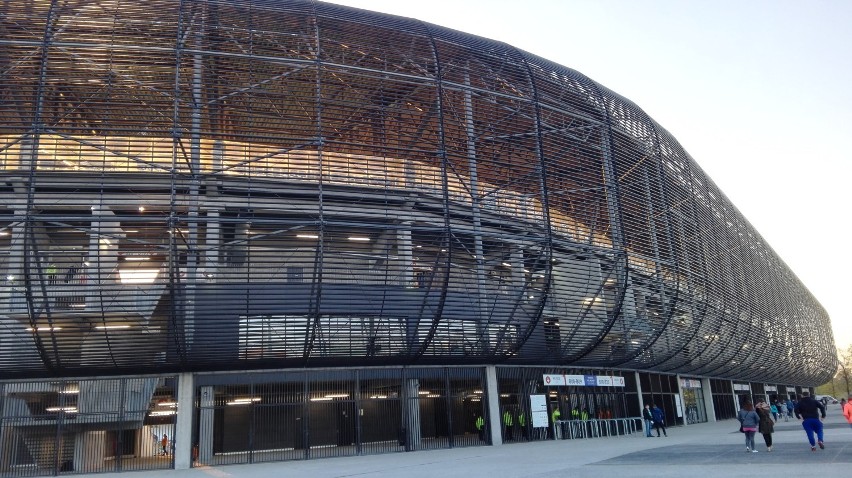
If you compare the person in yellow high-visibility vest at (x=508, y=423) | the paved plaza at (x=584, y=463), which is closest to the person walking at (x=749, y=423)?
the paved plaza at (x=584, y=463)

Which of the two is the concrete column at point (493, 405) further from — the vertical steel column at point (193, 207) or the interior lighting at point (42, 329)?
the interior lighting at point (42, 329)

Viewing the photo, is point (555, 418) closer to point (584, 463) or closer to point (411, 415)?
point (411, 415)

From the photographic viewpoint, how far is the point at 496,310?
21.3m

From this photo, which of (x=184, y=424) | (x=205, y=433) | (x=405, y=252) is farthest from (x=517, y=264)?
(x=184, y=424)

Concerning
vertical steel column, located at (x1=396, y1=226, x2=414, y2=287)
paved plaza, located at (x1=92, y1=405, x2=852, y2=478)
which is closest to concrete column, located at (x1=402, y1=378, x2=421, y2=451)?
paved plaza, located at (x1=92, y1=405, x2=852, y2=478)

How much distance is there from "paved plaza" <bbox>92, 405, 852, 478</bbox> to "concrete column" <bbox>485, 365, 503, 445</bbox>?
1.52 meters

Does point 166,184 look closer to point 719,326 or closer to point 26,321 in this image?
point 26,321

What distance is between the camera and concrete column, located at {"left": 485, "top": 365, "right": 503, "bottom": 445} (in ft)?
72.9

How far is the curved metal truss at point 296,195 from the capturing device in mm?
17438

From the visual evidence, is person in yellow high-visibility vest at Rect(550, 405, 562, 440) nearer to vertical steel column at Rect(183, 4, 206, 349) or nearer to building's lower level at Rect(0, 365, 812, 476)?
building's lower level at Rect(0, 365, 812, 476)

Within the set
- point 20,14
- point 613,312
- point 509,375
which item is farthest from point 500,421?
point 20,14

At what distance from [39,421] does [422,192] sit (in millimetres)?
12376

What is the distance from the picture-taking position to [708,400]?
41.3 metres

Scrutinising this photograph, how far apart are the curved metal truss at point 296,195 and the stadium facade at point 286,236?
0.41 feet
